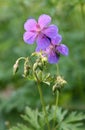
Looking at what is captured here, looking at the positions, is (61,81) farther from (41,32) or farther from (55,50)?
(41,32)

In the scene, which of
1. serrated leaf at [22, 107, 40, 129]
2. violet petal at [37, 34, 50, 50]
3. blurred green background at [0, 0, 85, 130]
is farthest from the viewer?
blurred green background at [0, 0, 85, 130]

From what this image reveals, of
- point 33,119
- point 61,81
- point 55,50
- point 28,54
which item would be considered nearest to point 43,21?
point 55,50

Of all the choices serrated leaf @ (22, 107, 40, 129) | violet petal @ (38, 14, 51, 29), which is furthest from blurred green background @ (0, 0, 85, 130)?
violet petal @ (38, 14, 51, 29)

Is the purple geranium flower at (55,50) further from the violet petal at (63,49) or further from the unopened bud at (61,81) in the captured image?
the unopened bud at (61,81)

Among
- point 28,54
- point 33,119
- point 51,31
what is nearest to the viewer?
point 51,31

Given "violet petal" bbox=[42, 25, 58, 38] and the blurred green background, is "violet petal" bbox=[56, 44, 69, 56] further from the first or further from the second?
the blurred green background

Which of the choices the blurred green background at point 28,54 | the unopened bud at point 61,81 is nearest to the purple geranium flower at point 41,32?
the unopened bud at point 61,81

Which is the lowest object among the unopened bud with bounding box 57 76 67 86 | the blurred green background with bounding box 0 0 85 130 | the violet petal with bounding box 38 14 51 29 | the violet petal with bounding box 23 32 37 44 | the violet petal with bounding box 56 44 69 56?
the unopened bud with bounding box 57 76 67 86

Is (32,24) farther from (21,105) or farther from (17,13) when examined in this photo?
(17,13)
